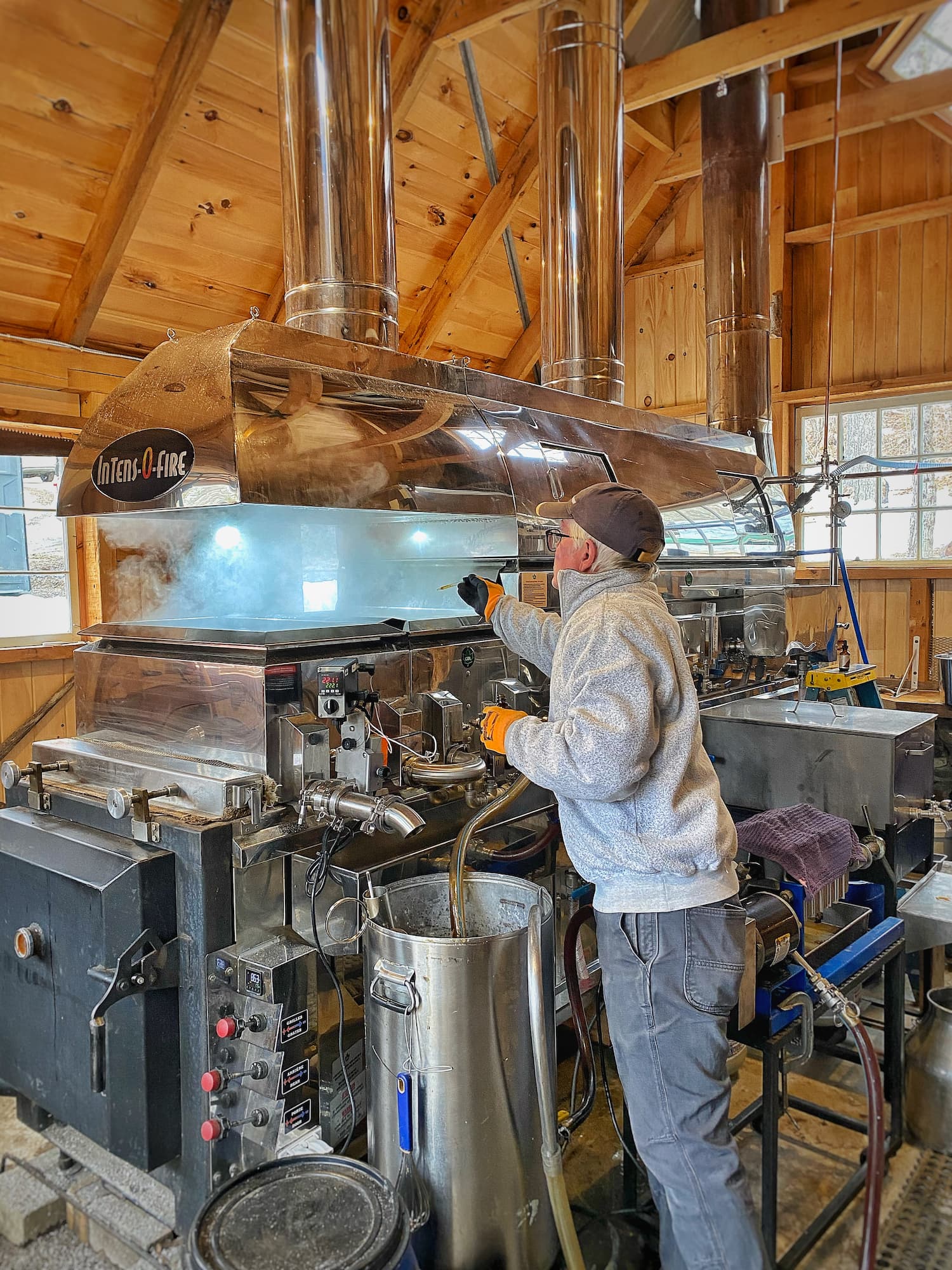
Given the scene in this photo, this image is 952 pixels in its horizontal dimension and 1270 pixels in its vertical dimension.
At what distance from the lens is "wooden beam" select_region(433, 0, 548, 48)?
3447mm

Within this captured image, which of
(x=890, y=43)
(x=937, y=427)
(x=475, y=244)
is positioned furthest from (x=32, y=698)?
(x=890, y=43)

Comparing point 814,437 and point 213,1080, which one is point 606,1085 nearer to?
point 213,1080

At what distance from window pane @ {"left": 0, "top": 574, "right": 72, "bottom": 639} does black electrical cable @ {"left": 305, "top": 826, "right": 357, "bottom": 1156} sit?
9.93ft

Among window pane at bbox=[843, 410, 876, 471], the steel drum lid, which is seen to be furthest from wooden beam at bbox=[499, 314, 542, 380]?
the steel drum lid

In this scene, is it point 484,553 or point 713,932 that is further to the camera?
point 484,553

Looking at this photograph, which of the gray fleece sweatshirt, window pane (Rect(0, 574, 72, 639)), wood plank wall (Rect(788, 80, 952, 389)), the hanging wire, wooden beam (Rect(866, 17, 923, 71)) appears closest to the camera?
the gray fleece sweatshirt

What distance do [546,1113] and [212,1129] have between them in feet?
2.05

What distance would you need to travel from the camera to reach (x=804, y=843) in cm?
220

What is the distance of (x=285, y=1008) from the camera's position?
172cm

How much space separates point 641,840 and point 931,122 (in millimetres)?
5067

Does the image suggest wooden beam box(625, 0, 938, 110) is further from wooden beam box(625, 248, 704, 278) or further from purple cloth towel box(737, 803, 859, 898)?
purple cloth towel box(737, 803, 859, 898)

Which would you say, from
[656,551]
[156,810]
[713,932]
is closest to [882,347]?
[656,551]

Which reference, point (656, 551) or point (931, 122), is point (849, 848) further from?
point (931, 122)

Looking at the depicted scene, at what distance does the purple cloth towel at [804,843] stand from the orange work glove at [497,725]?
2.33 feet
